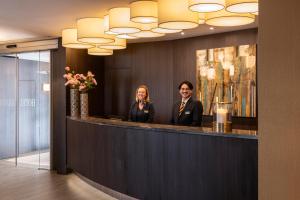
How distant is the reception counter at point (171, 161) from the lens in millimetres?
3150

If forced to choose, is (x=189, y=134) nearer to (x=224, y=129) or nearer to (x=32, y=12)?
(x=224, y=129)

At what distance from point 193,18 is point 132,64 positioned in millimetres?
3904

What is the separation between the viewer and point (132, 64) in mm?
7477

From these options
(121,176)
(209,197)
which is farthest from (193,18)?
(121,176)

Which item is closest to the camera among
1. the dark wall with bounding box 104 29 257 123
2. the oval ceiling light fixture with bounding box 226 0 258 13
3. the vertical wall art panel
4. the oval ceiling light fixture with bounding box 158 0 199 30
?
the oval ceiling light fixture with bounding box 226 0 258 13

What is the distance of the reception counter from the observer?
3150mm

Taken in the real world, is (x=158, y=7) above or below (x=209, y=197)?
above

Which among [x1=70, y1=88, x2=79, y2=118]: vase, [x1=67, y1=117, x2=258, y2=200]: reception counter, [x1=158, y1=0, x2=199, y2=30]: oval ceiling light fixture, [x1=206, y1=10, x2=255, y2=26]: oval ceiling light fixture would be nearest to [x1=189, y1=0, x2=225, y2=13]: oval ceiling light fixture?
[x1=158, y1=0, x2=199, y2=30]: oval ceiling light fixture

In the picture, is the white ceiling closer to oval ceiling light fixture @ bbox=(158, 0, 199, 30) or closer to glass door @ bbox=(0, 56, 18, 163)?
oval ceiling light fixture @ bbox=(158, 0, 199, 30)

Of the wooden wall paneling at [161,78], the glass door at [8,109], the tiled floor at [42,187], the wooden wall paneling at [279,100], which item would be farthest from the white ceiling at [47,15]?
the tiled floor at [42,187]

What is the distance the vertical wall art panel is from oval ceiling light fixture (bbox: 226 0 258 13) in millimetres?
2290

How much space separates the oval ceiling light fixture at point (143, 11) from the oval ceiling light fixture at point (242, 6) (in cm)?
95

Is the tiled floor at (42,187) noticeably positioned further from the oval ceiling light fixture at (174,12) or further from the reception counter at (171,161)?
the oval ceiling light fixture at (174,12)

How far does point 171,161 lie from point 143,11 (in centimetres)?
178
